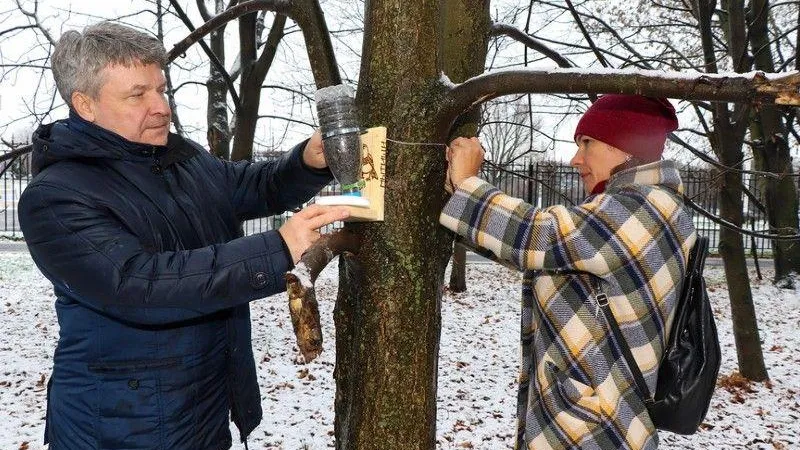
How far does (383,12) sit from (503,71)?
38cm

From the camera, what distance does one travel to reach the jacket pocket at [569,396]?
1.61 metres

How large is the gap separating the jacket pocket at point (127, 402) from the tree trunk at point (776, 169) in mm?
8473

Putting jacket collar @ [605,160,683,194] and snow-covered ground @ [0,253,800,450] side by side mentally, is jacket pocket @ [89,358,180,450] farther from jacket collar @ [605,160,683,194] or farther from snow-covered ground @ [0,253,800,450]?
snow-covered ground @ [0,253,800,450]

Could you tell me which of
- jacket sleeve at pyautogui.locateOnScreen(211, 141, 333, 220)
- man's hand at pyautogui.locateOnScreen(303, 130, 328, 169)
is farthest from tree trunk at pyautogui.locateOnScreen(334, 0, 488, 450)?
jacket sleeve at pyautogui.locateOnScreen(211, 141, 333, 220)

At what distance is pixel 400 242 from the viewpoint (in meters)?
1.57

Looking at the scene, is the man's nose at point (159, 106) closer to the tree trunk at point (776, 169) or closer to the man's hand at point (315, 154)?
the man's hand at point (315, 154)

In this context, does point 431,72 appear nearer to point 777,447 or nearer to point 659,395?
point 659,395

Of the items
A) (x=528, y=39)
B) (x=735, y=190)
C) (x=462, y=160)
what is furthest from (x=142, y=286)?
(x=735, y=190)

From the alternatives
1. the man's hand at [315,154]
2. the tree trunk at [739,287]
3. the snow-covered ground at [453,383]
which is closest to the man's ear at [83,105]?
the man's hand at [315,154]

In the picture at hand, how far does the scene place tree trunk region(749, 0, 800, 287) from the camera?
340 inches

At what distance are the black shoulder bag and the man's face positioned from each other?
1.27 meters

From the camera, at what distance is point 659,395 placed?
1.68m

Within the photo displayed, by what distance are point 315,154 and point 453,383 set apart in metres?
4.42

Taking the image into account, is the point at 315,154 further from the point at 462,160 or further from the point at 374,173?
the point at 462,160
